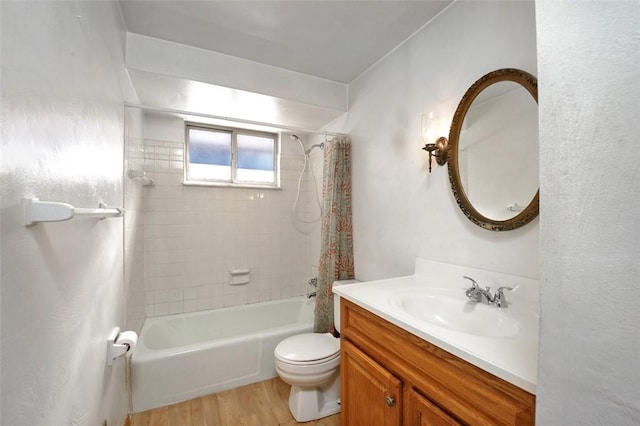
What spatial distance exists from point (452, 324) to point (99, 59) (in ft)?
6.10

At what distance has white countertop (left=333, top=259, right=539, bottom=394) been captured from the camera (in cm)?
69

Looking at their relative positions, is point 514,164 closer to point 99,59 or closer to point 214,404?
point 99,59

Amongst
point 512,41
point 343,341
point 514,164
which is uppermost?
point 512,41

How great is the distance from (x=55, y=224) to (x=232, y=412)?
5.54 ft

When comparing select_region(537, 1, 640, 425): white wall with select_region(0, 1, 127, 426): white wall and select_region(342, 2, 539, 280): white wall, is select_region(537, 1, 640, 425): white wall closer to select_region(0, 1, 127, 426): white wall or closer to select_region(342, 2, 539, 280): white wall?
select_region(342, 2, 539, 280): white wall

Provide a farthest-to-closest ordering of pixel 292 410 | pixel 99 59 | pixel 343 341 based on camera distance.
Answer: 1. pixel 292 410
2. pixel 343 341
3. pixel 99 59

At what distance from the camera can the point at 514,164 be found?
117cm

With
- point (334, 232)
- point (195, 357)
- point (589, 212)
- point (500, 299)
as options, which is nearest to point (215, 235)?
point (195, 357)

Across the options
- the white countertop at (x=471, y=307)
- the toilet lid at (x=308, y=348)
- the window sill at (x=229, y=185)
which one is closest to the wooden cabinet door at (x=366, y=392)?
the white countertop at (x=471, y=307)

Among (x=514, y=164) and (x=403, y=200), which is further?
(x=403, y=200)

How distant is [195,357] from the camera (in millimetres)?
1893

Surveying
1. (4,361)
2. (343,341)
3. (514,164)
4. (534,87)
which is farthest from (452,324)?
(4,361)

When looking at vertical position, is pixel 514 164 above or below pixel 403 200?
above

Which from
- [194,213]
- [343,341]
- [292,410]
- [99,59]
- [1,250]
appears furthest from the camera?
[194,213]
